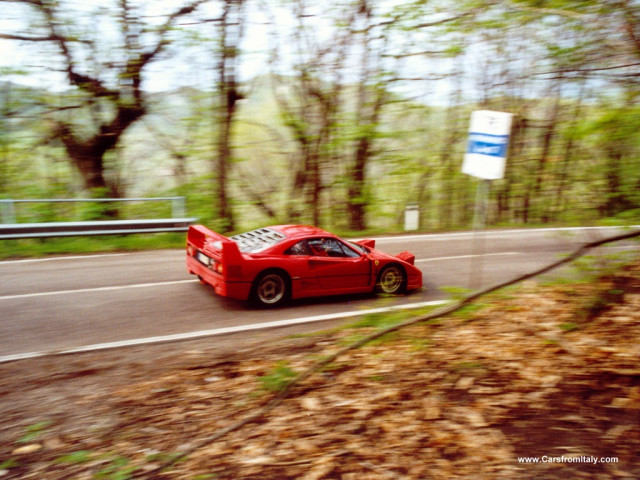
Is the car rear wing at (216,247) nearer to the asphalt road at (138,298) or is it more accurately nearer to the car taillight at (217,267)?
the car taillight at (217,267)

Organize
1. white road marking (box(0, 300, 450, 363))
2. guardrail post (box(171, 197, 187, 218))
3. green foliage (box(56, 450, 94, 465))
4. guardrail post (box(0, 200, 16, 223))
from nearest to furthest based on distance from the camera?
green foliage (box(56, 450, 94, 465)) → white road marking (box(0, 300, 450, 363)) → guardrail post (box(0, 200, 16, 223)) → guardrail post (box(171, 197, 187, 218))

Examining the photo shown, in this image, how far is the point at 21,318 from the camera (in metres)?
6.70

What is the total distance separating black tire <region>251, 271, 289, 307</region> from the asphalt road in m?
0.17

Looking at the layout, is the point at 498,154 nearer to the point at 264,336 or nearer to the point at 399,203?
the point at 264,336

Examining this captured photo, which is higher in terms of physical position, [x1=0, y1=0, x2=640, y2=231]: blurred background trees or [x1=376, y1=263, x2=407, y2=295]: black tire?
[x1=0, y1=0, x2=640, y2=231]: blurred background trees

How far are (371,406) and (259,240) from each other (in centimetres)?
437

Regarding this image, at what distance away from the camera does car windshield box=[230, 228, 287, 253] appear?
7.54 metres

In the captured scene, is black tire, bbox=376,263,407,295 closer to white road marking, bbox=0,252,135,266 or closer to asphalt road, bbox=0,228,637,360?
asphalt road, bbox=0,228,637,360

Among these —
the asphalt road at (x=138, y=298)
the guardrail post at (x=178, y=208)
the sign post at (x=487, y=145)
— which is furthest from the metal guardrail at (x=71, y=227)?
the sign post at (x=487, y=145)

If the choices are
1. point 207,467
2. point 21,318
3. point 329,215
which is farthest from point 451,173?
point 207,467

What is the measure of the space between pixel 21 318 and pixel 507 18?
7.36 meters

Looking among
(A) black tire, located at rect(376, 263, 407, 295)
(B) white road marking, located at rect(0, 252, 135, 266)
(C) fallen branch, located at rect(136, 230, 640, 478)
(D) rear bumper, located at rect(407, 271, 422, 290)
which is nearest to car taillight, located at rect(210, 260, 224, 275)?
(A) black tire, located at rect(376, 263, 407, 295)

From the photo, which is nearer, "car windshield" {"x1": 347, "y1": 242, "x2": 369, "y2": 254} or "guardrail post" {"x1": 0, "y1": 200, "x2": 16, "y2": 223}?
"car windshield" {"x1": 347, "y1": 242, "x2": 369, "y2": 254}

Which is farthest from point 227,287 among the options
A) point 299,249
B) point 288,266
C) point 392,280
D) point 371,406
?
point 371,406
